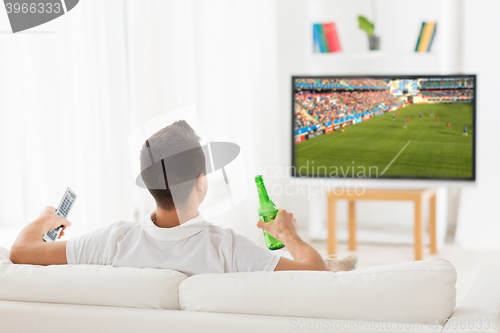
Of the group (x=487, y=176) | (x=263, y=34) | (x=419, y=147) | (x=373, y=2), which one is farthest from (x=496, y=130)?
(x=263, y=34)

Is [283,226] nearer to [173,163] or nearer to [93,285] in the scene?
[173,163]

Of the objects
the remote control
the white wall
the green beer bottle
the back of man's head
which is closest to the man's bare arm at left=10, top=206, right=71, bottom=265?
the remote control

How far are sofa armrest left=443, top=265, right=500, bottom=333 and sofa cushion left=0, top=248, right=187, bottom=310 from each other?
539mm

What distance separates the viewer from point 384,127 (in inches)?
124

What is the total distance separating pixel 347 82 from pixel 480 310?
92.8 inches

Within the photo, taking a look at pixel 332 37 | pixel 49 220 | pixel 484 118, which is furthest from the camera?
pixel 332 37

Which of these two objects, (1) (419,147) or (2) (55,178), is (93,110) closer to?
(2) (55,178)

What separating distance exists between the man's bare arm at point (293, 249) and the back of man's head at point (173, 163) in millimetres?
227

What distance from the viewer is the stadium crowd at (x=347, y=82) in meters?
3.17

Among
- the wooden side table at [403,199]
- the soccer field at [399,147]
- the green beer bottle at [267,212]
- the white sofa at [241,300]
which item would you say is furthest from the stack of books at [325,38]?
the white sofa at [241,300]

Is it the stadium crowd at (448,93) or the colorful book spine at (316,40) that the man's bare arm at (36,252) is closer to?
the stadium crowd at (448,93)

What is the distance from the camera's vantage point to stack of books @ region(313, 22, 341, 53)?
12.1 feet

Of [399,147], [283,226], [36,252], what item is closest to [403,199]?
[399,147]

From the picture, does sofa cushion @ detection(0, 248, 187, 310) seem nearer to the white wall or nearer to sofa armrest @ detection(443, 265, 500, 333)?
sofa armrest @ detection(443, 265, 500, 333)
